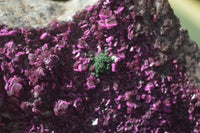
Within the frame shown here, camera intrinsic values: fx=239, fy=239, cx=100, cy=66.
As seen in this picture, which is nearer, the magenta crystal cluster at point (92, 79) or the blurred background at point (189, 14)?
the magenta crystal cluster at point (92, 79)

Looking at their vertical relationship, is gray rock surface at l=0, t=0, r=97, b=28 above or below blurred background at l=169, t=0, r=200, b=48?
above

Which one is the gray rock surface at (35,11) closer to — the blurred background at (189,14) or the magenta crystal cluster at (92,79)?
the magenta crystal cluster at (92,79)

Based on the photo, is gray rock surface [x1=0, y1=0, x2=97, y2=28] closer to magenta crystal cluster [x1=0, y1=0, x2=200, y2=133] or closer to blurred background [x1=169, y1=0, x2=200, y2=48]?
magenta crystal cluster [x1=0, y1=0, x2=200, y2=133]

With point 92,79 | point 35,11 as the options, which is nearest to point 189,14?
point 92,79

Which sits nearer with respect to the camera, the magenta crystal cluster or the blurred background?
the magenta crystal cluster

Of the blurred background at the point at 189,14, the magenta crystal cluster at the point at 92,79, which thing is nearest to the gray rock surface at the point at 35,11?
the magenta crystal cluster at the point at 92,79

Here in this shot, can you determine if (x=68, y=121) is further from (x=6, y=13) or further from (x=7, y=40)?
(x=6, y=13)

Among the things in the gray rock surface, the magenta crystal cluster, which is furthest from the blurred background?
the gray rock surface
